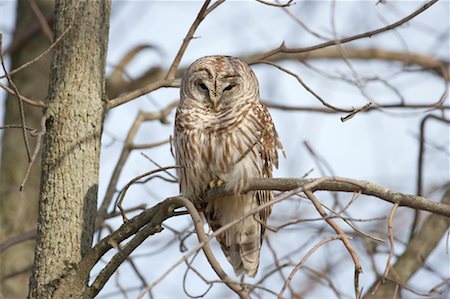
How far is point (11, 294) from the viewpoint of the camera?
603 centimetres

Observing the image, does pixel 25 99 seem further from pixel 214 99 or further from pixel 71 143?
pixel 214 99

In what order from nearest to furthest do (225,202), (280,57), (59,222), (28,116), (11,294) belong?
(59,222), (225,202), (11,294), (28,116), (280,57)

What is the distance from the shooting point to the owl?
4.36 m

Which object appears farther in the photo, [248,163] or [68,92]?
[248,163]

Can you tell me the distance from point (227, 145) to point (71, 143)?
3.44 feet

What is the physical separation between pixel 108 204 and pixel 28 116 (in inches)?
92.4

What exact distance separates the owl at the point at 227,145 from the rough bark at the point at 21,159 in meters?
1.80

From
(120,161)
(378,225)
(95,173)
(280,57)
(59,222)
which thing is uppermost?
(280,57)

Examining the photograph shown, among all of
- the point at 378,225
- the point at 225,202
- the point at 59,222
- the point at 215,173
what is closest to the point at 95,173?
the point at 59,222

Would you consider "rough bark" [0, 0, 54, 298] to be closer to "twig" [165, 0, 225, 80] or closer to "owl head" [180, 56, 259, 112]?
"owl head" [180, 56, 259, 112]

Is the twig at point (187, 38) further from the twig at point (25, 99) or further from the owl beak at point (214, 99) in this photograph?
the owl beak at point (214, 99)

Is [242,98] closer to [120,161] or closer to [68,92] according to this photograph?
[120,161]

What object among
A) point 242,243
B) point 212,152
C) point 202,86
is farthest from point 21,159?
point 212,152

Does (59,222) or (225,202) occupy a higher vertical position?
(225,202)
